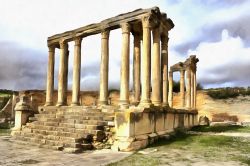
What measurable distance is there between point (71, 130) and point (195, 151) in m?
5.16

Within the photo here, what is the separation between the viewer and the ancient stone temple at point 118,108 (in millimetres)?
11305

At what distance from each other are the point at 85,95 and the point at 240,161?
31963mm

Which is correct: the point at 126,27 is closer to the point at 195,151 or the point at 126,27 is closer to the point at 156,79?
the point at 156,79

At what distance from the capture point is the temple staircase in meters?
11.3

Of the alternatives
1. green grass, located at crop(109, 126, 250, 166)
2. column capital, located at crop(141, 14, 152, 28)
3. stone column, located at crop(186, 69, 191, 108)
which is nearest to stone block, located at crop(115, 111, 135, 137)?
green grass, located at crop(109, 126, 250, 166)

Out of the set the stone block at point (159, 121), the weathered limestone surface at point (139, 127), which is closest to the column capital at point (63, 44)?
the weathered limestone surface at point (139, 127)

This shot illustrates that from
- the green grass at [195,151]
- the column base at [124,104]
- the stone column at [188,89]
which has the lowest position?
the green grass at [195,151]

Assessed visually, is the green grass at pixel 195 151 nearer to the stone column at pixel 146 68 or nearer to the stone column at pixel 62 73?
the stone column at pixel 146 68

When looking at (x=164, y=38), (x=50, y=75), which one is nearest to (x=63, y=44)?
(x=50, y=75)

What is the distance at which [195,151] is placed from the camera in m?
10.4

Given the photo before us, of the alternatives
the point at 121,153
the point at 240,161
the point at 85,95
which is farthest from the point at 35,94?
the point at 240,161

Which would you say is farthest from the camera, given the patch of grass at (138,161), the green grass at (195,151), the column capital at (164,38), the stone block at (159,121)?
the column capital at (164,38)

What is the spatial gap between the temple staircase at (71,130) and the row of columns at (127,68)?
5.52 feet

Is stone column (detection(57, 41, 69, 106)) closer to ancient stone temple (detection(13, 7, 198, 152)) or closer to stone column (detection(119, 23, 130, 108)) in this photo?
ancient stone temple (detection(13, 7, 198, 152))
